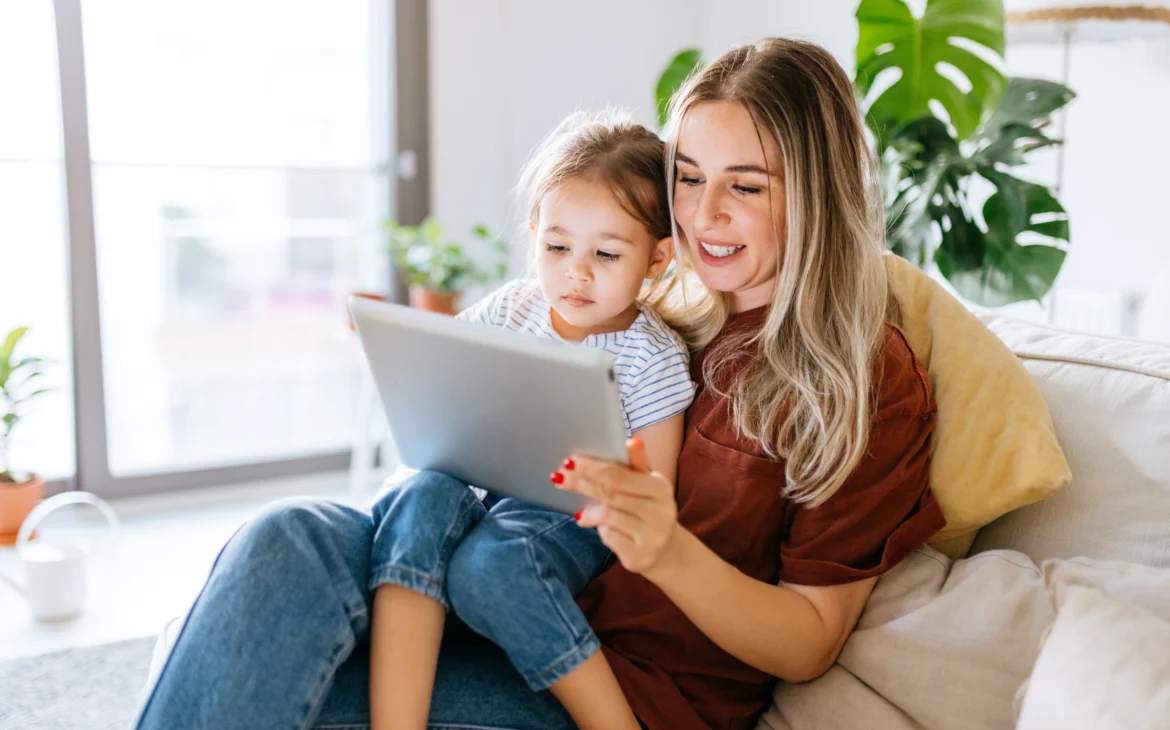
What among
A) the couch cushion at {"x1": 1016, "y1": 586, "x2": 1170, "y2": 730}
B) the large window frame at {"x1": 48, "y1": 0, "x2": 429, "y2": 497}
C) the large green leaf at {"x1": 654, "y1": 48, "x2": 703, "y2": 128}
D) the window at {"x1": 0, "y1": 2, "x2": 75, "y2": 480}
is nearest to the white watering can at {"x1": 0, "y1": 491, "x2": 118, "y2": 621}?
the window at {"x1": 0, "y1": 2, "x2": 75, "y2": 480}

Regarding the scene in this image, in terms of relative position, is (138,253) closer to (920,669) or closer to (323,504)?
(323,504)

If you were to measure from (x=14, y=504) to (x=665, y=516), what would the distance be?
215cm

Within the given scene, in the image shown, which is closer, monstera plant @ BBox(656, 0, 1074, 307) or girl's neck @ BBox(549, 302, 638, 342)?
girl's neck @ BBox(549, 302, 638, 342)

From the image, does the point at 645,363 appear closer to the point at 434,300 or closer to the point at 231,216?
the point at 434,300

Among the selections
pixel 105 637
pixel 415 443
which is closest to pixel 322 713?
pixel 415 443

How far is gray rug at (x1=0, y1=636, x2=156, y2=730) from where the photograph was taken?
67.2 inches

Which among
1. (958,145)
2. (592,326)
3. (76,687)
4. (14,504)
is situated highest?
(958,145)

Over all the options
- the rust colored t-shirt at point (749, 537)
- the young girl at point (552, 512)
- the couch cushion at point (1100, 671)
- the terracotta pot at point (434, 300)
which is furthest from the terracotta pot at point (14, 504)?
the couch cushion at point (1100, 671)

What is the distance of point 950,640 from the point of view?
970 mm

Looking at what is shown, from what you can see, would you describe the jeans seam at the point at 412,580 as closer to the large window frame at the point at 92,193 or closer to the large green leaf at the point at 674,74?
the large green leaf at the point at 674,74

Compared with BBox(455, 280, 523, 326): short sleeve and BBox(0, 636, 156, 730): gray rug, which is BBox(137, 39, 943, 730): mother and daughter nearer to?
BBox(455, 280, 523, 326): short sleeve

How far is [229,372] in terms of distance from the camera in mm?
4020

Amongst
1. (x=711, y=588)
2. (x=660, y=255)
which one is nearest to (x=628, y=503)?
(x=711, y=588)

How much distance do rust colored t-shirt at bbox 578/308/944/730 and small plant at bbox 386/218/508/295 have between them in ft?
5.87
